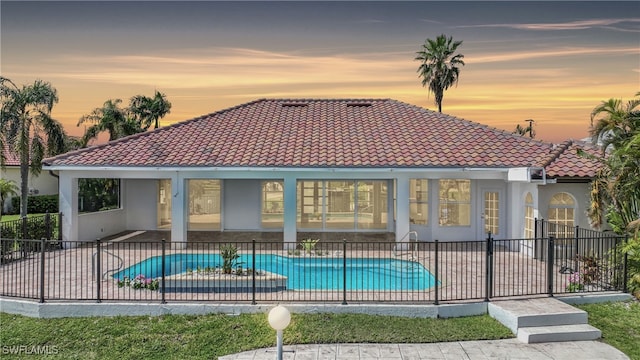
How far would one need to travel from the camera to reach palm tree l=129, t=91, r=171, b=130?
131 feet

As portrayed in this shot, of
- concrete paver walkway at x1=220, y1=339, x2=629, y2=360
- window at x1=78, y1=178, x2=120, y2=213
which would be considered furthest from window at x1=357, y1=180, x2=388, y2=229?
window at x1=78, y1=178, x2=120, y2=213

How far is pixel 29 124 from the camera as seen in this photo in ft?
75.2

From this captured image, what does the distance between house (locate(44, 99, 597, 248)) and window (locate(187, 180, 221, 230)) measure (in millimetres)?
47

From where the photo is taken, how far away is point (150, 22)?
1947 cm

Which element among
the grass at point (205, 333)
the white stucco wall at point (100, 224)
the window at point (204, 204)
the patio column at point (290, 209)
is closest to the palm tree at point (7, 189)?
the white stucco wall at point (100, 224)

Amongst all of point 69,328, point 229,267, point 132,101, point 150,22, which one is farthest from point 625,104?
point 132,101

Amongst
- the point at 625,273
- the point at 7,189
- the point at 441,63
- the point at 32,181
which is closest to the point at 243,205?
the point at 625,273

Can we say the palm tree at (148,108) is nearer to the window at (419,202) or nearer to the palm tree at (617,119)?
the window at (419,202)

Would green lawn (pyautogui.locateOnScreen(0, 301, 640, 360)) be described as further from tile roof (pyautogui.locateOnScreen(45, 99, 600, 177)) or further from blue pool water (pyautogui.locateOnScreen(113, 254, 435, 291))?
tile roof (pyautogui.locateOnScreen(45, 99, 600, 177))

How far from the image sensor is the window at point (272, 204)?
72.2 feet

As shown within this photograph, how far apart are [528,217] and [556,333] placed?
839cm

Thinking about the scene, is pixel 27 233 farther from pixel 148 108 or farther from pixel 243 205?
pixel 148 108

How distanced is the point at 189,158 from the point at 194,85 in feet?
26.9

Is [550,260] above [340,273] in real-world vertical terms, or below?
above
